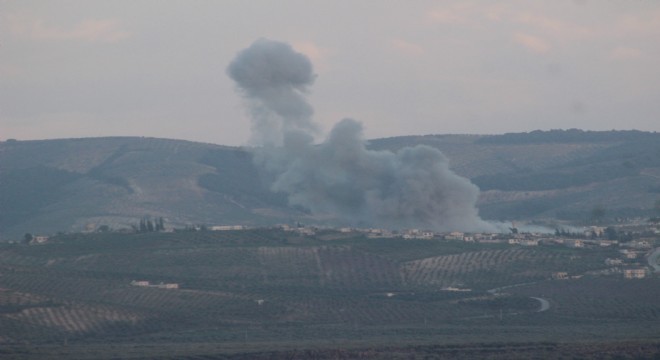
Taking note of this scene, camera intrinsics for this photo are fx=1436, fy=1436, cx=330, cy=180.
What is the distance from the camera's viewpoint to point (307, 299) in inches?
4417

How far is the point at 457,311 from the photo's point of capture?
106 metres

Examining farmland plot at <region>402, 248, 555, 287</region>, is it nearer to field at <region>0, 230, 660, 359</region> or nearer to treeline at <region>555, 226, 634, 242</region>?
field at <region>0, 230, 660, 359</region>

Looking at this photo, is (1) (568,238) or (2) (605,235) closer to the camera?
(1) (568,238)

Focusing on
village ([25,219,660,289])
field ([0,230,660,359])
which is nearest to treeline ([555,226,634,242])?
village ([25,219,660,289])

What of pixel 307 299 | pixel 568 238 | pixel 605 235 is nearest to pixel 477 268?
pixel 307 299

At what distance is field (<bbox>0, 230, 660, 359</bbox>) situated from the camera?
87312 mm

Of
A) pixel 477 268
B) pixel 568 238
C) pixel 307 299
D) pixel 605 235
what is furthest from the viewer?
pixel 605 235

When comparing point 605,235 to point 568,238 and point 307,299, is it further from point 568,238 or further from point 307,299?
point 307,299

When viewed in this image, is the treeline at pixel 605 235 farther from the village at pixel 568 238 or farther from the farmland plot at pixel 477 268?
the farmland plot at pixel 477 268

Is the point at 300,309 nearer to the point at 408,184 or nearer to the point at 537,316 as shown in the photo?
the point at 537,316

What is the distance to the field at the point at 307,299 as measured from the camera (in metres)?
87.3

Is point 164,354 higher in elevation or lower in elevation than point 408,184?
lower

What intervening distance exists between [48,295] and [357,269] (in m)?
30.8

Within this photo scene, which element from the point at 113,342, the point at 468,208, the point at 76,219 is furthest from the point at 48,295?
the point at 76,219
